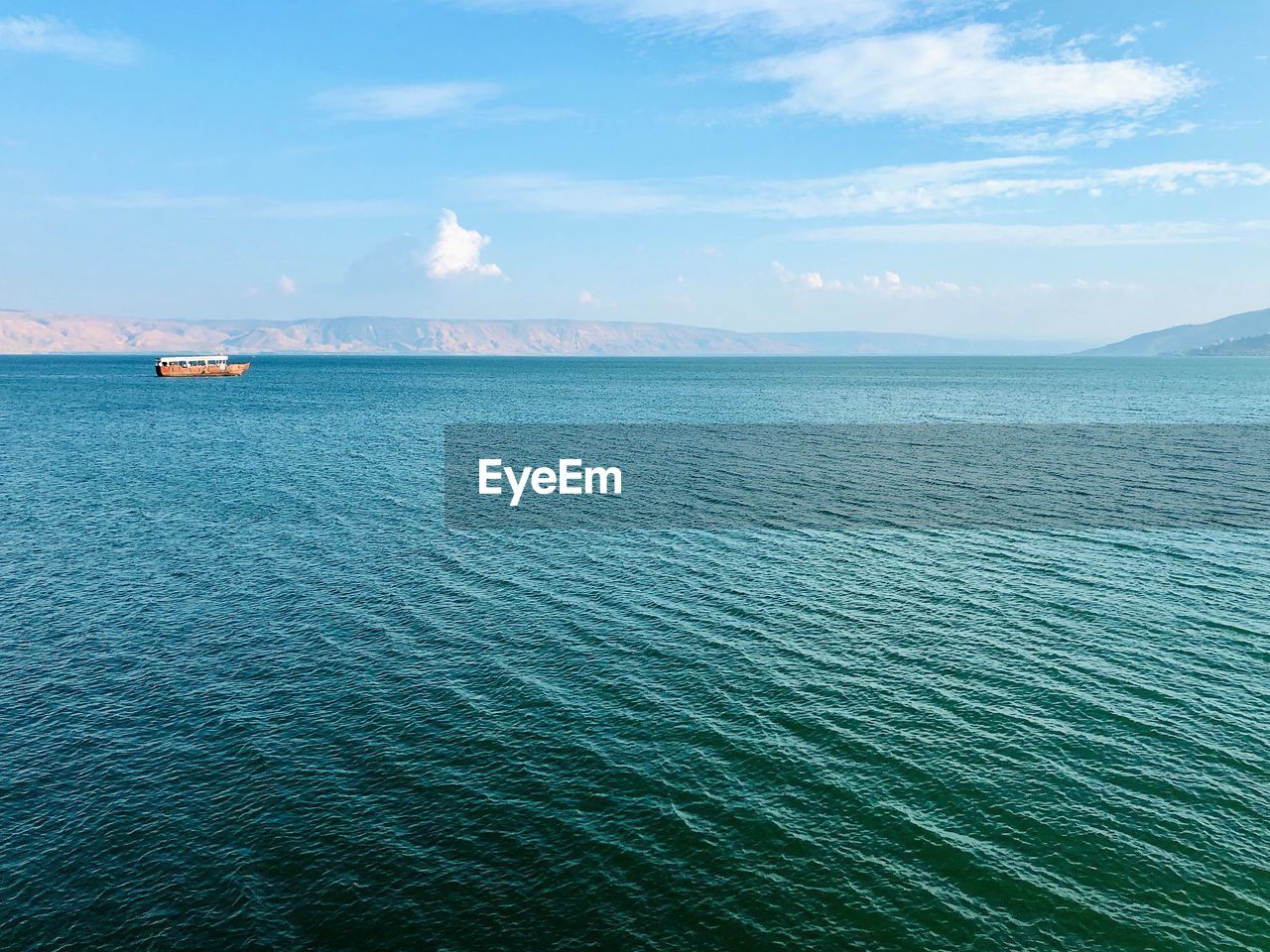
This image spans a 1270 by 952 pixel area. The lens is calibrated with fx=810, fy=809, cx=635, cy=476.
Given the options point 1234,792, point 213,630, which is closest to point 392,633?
point 213,630

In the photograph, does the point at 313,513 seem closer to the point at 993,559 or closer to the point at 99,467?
the point at 99,467

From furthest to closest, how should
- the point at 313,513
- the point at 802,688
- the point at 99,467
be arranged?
the point at 99,467, the point at 313,513, the point at 802,688

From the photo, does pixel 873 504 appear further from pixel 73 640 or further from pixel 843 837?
pixel 73 640

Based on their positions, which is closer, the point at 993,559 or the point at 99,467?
the point at 993,559

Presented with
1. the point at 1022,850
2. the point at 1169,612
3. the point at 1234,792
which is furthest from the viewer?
the point at 1169,612

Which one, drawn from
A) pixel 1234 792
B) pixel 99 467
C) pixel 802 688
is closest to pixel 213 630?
pixel 802 688

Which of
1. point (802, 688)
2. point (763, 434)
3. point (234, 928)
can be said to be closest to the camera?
point (234, 928)
